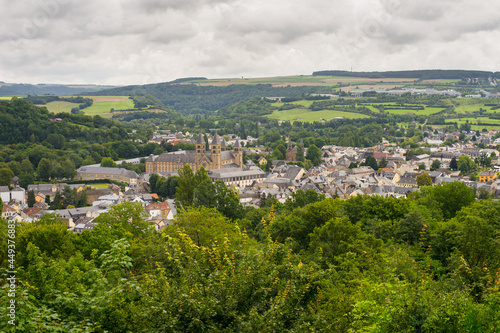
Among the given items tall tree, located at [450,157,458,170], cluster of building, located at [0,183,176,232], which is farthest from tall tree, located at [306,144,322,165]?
cluster of building, located at [0,183,176,232]

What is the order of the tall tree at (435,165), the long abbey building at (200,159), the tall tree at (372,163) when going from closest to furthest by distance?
the long abbey building at (200,159), the tall tree at (372,163), the tall tree at (435,165)

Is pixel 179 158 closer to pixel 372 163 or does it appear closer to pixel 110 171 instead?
pixel 110 171

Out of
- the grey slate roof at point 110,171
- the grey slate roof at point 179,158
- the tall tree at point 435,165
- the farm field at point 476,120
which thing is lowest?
the tall tree at point 435,165

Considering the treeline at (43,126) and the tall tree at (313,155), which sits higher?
the treeline at (43,126)

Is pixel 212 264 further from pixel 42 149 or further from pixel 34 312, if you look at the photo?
pixel 42 149

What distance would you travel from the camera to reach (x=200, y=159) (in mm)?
94000

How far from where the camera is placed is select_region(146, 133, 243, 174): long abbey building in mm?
93562

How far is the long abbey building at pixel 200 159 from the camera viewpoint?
93562 mm

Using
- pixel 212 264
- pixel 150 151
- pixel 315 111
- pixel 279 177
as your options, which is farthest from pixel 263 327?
pixel 315 111

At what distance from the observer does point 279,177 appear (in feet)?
279

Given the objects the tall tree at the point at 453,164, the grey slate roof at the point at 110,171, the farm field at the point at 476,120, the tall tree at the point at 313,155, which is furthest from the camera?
the farm field at the point at 476,120

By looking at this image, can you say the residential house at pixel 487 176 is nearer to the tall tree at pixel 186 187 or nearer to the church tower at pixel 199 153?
the church tower at pixel 199 153

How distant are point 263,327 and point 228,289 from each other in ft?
3.38

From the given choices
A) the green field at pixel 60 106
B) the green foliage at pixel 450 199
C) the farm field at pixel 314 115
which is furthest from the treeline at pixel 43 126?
the green foliage at pixel 450 199
